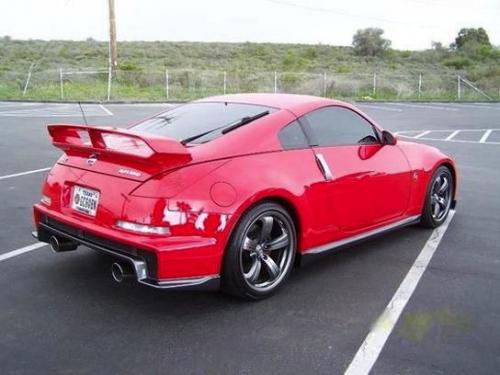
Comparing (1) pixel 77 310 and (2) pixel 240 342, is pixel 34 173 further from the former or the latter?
(2) pixel 240 342

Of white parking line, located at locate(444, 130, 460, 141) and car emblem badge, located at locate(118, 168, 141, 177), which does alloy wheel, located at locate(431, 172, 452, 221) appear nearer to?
car emblem badge, located at locate(118, 168, 141, 177)

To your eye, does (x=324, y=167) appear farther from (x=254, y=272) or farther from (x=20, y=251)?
(x=20, y=251)

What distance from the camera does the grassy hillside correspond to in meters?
30.8

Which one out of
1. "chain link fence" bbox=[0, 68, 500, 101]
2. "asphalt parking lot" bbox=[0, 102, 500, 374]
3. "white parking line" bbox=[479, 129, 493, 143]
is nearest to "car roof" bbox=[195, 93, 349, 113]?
"asphalt parking lot" bbox=[0, 102, 500, 374]

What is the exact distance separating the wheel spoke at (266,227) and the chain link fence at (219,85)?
24604 millimetres

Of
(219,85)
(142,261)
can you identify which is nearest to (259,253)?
(142,261)

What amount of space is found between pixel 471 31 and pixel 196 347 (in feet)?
200

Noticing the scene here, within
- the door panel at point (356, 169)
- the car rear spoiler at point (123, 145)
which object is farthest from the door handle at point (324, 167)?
the car rear spoiler at point (123, 145)

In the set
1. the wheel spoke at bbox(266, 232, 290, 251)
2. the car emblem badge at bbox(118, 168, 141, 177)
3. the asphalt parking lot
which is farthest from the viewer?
the wheel spoke at bbox(266, 232, 290, 251)

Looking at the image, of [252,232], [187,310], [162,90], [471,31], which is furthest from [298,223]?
A: [471,31]

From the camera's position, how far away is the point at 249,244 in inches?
150

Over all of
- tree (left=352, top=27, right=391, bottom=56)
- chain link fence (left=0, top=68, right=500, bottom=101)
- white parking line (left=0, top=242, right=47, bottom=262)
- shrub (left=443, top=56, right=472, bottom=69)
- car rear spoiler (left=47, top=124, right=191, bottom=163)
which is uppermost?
tree (left=352, top=27, right=391, bottom=56)

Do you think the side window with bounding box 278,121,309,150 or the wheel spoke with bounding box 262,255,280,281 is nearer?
the wheel spoke with bounding box 262,255,280,281

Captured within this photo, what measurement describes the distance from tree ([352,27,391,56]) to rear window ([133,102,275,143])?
4993 centimetres
